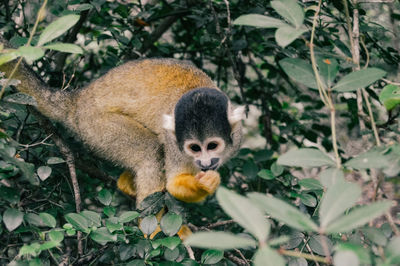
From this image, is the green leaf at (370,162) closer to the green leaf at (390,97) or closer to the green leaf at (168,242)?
the green leaf at (390,97)

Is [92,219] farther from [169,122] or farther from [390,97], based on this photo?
[390,97]

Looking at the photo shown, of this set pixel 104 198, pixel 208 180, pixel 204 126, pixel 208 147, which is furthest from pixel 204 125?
pixel 104 198

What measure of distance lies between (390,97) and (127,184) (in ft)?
6.85

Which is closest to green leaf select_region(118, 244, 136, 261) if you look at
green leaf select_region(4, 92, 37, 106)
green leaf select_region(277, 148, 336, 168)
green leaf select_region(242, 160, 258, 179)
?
green leaf select_region(4, 92, 37, 106)

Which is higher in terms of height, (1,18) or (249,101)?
(1,18)

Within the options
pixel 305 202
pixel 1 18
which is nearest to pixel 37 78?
pixel 1 18

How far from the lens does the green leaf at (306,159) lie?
4.05ft

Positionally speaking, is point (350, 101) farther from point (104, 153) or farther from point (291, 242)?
point (104, 153)

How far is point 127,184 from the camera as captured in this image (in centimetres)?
310

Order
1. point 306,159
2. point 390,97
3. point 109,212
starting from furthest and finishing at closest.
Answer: point 109,212
point 390,97
point 306,159

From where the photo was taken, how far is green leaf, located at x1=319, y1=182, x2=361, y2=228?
3.10ft

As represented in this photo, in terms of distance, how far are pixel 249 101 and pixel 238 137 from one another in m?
1.14

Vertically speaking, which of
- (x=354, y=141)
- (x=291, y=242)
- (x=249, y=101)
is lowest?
(x=354, y=141)

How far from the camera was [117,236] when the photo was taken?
1752 millimetres
